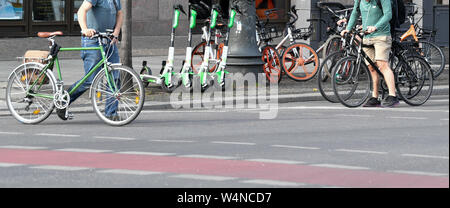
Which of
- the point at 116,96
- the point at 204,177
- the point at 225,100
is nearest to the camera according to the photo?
the point at 204,177

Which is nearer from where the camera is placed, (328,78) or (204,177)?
(204,177)

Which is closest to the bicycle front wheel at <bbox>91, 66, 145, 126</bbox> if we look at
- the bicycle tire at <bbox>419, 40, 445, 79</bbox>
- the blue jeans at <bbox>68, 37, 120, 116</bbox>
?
the blue jeans at <bbox>68, 37, 120, 116</bbox>

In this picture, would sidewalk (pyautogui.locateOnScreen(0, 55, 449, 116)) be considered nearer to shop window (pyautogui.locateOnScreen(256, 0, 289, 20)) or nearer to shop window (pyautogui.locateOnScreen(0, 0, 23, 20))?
shop window (pyautogui.locateOnScreen(0, 0, 23, 20))

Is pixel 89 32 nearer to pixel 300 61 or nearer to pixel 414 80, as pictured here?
pixel 414 80

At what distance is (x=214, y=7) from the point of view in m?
14.7

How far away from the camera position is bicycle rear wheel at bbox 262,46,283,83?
1648 centimetres

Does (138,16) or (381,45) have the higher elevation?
(138,16)

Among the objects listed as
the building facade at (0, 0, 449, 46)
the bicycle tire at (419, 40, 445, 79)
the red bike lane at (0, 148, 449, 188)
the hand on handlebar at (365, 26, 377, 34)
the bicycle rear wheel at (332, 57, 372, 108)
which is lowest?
the red bike lane at (0, 148, 449, 188)

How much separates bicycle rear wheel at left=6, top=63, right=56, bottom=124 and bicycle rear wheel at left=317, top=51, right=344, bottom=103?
12.2 feet

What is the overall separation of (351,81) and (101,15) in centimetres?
354

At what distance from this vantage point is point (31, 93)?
37.7ft

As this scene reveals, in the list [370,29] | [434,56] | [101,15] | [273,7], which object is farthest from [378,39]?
[273,7]

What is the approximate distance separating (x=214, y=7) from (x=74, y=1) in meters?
7.88

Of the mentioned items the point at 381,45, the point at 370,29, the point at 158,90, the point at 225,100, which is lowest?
the point at 225,100
